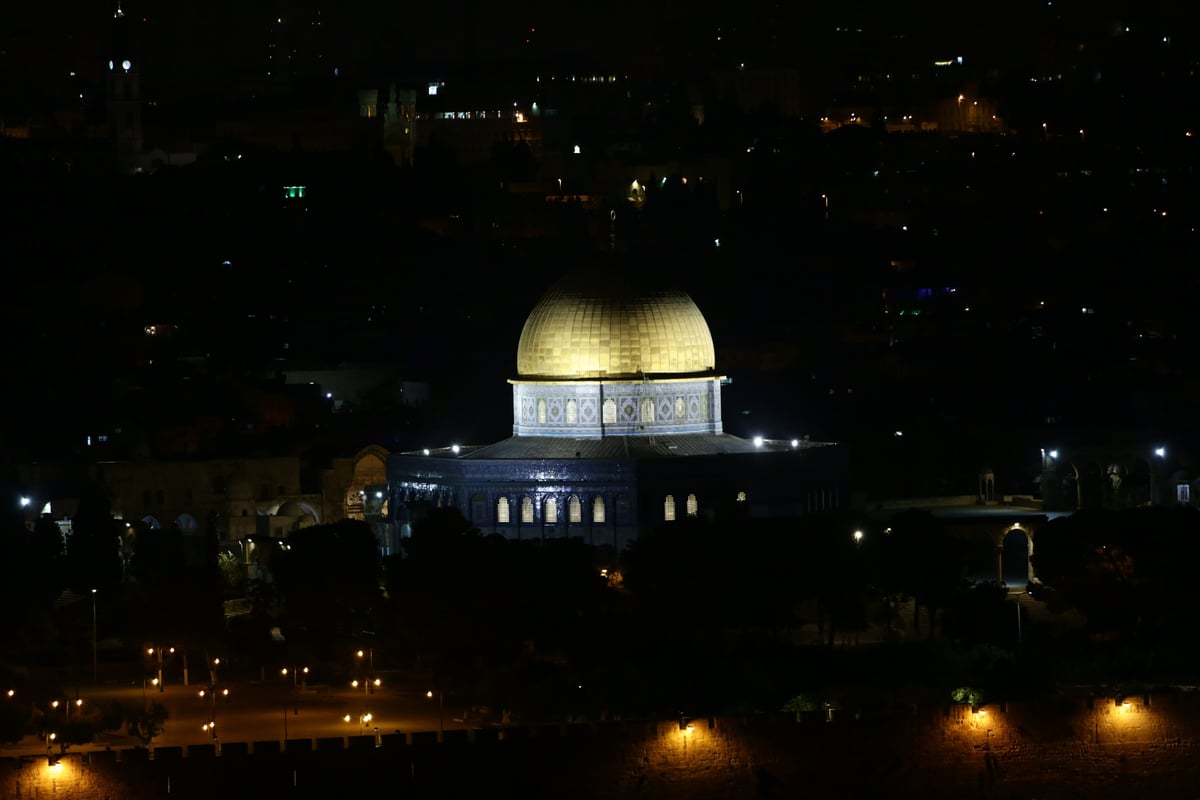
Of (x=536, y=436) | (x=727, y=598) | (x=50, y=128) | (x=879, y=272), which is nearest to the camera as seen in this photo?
(x=727, y=598)

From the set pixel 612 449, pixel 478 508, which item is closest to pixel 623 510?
pixel 612 449

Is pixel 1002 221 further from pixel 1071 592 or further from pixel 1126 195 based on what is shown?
pixel 1071 592

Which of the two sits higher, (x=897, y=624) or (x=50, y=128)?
(x=50, y=128)

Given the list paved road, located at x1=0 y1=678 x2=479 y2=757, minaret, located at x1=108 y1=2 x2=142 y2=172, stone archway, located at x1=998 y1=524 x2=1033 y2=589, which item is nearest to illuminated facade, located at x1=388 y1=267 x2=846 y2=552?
stone archway, located at x1=998 y1=524 x2=1033 y2=589

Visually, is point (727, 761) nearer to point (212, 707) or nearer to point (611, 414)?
point (212, 707)

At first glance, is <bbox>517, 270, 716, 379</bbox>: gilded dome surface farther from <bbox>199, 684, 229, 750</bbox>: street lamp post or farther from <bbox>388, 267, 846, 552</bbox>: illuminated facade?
<bbox>199, 684, 229, 750</bbox>: street lamp post

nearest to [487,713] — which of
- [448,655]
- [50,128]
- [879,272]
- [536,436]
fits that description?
[448,655]
